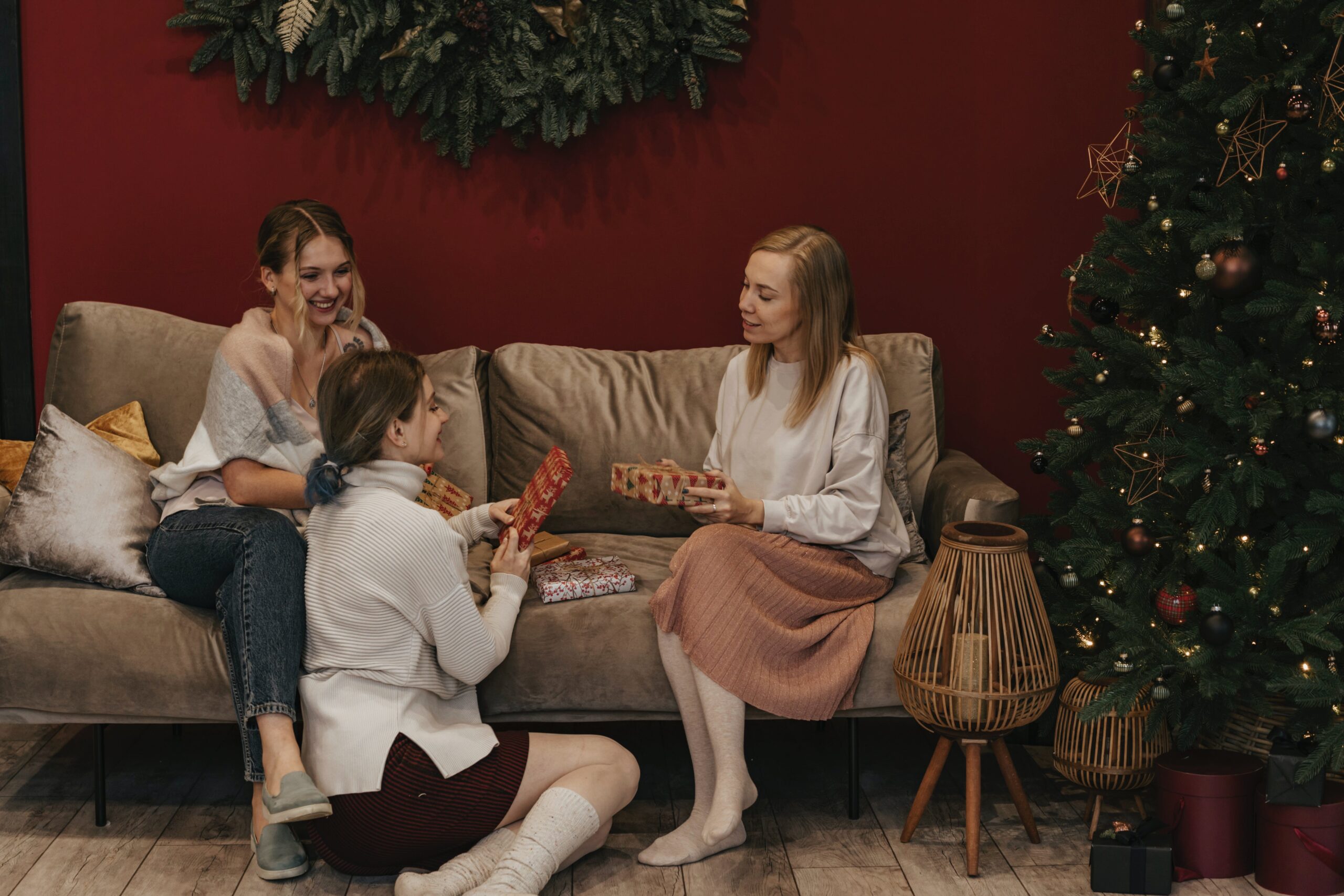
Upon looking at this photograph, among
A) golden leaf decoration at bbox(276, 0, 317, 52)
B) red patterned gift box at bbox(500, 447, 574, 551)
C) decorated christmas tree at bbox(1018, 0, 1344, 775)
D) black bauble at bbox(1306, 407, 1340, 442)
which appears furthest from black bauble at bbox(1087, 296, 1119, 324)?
golden leaf decoration at bbox(276, 0, 317, 52)

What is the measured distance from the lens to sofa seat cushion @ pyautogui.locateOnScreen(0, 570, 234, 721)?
2352 millimetres

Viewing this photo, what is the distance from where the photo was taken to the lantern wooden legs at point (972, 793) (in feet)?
7.37

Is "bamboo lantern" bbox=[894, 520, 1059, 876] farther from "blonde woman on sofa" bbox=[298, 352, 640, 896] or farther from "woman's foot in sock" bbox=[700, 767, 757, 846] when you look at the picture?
"blonde woman on sofa" bbox=[298, 352, 640, 896]

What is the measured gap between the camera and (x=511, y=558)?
7.77 ft

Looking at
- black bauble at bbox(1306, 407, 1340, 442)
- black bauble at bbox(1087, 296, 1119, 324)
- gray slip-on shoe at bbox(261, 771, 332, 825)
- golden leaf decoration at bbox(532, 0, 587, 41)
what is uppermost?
golden leaf decoration at bbox(532, 0, 587, 41)

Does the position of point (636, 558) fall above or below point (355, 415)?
below

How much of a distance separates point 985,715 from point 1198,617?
452mm

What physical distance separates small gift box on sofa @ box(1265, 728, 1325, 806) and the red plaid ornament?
0.90ft

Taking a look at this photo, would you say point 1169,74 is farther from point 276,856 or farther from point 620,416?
point 276,856

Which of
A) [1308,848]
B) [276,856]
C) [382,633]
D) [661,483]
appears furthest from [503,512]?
[1308,848]

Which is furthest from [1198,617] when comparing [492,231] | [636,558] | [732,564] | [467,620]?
[492,231]

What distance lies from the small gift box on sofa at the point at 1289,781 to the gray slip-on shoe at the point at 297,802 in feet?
5.45

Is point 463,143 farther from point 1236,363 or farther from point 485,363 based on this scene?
point 1236,363

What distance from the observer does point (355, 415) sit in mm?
2119
